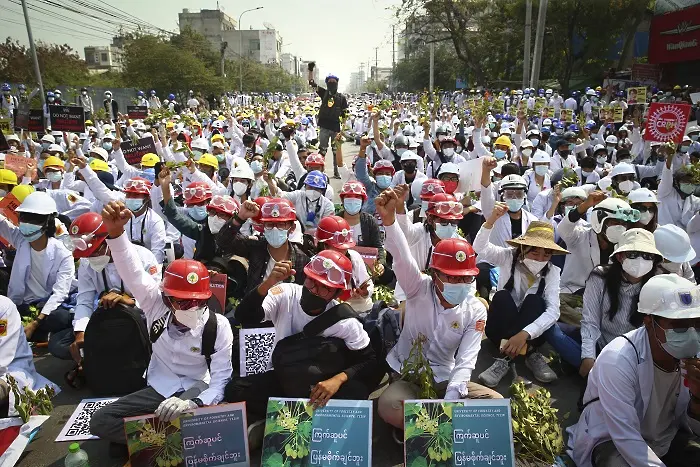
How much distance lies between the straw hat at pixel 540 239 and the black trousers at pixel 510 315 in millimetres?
494

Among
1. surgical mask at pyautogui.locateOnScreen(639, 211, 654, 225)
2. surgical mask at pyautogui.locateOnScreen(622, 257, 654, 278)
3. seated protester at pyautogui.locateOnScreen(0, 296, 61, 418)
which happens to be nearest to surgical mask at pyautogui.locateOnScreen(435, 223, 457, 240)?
surgical mask at pyautogui.locateOnScreen(622, 257, 654, 278)

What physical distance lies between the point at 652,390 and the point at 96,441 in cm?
405

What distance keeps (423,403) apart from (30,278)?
4653mm

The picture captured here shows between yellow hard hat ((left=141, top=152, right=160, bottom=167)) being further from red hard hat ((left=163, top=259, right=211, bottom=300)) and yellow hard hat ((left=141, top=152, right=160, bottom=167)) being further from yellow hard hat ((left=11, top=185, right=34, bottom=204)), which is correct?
red hard hat ((left=163, top=259, right=211, bottom=300))

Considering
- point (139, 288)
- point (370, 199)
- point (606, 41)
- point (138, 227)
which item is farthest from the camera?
point (606, 41)

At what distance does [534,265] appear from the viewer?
4.66 meters

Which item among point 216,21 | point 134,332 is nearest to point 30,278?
point 134,332

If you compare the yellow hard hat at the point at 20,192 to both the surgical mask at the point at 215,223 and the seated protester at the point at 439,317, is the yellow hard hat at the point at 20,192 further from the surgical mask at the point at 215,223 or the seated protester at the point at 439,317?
the seated protester at the point at 439,317

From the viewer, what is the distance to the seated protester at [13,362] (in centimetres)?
378

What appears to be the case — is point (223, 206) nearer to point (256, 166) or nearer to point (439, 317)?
point (439, 317)

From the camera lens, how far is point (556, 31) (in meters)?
32.1

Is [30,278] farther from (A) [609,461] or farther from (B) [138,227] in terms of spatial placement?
(A) [609,461]

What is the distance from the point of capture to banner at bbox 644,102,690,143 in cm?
821

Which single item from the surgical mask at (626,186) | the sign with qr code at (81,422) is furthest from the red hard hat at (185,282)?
the surgical mask at (626,186)
